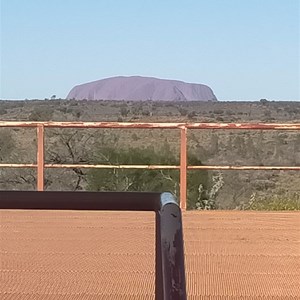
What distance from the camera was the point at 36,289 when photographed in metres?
4.93

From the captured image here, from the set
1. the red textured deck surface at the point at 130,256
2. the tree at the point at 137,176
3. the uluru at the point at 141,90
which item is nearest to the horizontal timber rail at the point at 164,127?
the red textured deck surface at the point at 130,256

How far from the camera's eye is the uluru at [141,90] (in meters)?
47.2

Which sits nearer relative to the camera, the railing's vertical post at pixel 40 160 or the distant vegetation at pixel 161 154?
the railing's vertical post at pixel 40 160

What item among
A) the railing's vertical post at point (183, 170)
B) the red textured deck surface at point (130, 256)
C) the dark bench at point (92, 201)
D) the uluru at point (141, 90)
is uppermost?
the uluru at point (141, 90)

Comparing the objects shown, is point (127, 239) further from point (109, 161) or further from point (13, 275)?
point (109, 161)

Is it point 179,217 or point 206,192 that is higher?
point 179,217

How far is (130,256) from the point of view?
602cm

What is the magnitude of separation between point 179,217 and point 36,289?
303 cm

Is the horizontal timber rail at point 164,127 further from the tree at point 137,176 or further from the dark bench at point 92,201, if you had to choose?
the dark bench at point 92,201

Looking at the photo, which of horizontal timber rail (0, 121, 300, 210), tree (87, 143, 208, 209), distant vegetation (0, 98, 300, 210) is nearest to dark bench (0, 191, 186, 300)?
horizontal timber rail (0, 121, 300, 210)

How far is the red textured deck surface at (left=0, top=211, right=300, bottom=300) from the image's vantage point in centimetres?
495

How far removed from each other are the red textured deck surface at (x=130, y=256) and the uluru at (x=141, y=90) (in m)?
38.3

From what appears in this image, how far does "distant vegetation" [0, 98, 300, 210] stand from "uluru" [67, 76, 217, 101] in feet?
11.5

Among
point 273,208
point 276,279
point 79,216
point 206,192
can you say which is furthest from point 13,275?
point 206,192
